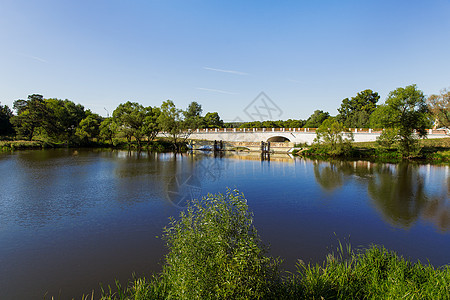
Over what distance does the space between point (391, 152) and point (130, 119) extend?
58145mm

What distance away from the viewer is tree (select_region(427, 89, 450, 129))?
44688 mm

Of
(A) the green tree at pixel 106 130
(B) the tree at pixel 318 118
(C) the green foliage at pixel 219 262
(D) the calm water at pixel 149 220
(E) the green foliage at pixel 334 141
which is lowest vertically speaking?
(D) the calm water at pixel 149 220

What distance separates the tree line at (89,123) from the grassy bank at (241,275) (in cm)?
5353

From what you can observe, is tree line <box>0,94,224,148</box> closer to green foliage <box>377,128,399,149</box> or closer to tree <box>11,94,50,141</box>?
tree <box>11,94,50,141</box>

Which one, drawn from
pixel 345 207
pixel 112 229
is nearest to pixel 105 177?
pixel 112 229

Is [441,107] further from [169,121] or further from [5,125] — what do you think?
[5,125]

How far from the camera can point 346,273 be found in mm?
7891

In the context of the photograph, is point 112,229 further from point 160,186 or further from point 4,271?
point 160,186

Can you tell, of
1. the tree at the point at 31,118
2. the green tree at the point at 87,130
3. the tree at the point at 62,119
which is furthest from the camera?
the green tree at the point at 87,130


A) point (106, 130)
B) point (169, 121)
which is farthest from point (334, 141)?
point (106, 130)

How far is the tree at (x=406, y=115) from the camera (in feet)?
141

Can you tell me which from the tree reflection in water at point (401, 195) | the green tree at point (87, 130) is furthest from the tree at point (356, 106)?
the green tree at point (87, 130)

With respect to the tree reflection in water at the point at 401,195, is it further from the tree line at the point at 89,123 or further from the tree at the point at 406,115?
the tree line at the point at 89,123

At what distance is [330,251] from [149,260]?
778 cm
